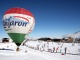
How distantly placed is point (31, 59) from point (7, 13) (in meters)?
10.5

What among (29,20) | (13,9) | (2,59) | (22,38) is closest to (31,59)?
(2,59)

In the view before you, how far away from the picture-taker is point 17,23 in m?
28.2

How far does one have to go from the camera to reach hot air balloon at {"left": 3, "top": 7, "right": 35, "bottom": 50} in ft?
92.5

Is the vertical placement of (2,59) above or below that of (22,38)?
Answer: below

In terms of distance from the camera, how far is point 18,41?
28469 mm

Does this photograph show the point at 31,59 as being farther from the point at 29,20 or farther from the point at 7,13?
the point at 7,13

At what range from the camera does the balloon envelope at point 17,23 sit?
92.5 ft

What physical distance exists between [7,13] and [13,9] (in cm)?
143

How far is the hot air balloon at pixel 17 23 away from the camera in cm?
2820

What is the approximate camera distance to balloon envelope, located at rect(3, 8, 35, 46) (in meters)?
28.2

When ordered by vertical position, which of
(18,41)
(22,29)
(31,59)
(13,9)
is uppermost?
(13,9)

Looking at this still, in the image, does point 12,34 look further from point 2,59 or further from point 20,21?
point 2,59

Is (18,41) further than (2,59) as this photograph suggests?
Yes

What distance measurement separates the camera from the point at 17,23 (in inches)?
1109
